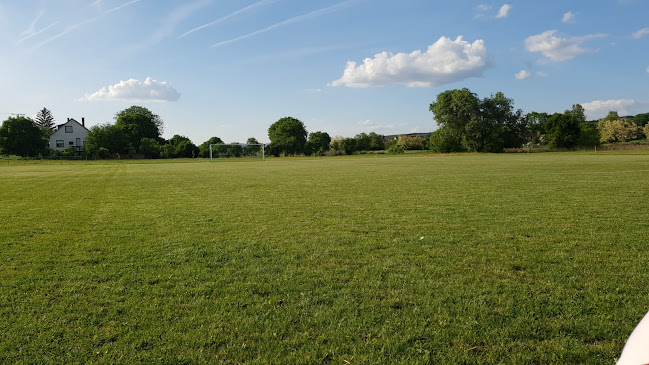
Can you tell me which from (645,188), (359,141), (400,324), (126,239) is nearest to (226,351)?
(400,324)

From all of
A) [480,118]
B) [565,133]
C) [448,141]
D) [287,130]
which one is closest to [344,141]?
→ [287,130]

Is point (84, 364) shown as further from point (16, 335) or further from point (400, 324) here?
point (400, 324)

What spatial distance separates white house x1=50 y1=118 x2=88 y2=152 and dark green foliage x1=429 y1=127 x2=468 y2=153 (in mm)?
79356

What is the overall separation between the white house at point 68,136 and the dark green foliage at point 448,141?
A: 260 feet

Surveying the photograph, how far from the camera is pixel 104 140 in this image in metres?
76.4

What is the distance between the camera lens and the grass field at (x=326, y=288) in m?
3.33

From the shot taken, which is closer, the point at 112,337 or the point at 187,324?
the point at 112,337

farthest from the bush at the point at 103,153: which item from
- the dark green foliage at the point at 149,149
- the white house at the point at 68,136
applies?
the white house at the point at 68,136

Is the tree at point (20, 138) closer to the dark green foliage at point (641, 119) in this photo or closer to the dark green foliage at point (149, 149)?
the dark green foliage at point (149, 149)

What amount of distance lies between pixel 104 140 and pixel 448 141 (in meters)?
71.9

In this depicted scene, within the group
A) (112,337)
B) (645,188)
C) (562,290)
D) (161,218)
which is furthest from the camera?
(645,188)

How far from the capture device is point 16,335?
11.6ft

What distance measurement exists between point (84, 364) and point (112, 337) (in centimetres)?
41

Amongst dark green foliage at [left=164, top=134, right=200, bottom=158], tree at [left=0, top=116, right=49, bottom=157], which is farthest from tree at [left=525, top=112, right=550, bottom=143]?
tree at [left=0, top=116, right=49, bottom=157]
